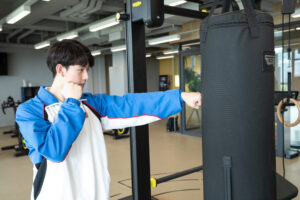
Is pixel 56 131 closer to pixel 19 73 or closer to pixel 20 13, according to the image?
pixel 20 13

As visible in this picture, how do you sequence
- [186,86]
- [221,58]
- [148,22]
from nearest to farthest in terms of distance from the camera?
[221,58] → [148,22] → [186,86]

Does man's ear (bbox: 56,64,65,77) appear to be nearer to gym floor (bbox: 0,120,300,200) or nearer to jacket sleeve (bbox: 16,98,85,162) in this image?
jacket sleeve (bbox: 16,98,85,162)

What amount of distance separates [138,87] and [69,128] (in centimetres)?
94

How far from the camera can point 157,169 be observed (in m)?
4.71

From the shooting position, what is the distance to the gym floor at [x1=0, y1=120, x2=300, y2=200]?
3.81 m

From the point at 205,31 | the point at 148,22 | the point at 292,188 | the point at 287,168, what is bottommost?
the point at 287,168

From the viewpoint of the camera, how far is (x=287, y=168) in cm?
454

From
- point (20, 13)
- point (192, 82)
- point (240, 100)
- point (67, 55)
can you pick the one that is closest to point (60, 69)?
point (67, 55)

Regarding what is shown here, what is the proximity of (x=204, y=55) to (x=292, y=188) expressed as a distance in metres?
1.05

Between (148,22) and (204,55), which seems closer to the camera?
(204,55)

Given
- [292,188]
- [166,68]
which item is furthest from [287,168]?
[166,68]

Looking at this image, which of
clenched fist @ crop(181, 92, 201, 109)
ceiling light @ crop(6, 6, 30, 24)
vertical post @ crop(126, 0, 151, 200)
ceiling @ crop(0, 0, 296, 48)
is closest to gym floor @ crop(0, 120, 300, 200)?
vertical post @ crop(126, 0, 151, 200)

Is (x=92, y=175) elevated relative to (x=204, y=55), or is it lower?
lower

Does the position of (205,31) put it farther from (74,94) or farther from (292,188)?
(292,188)
